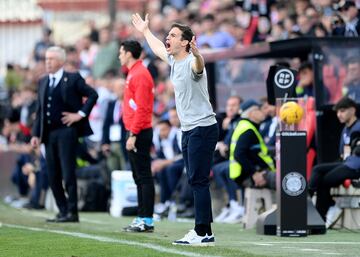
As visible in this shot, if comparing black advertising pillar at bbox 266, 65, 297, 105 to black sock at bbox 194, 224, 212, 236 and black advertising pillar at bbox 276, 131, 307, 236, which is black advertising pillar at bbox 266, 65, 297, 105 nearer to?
black advertising pillar at bbox 276, 131, 307, 236

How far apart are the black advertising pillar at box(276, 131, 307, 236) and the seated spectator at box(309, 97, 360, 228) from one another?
111 cm

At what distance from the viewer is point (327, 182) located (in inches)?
618

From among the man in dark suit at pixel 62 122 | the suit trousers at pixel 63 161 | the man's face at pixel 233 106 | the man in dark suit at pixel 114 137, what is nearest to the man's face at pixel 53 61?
the man in dark suit at pixel 62 122

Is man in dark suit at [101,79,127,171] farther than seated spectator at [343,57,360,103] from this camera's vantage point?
Yes

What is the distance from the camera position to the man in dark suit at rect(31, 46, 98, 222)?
16609mm

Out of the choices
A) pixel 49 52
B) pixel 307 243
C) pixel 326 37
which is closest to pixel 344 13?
pixel 326 37

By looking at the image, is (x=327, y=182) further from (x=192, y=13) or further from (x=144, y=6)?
(x=144, y=6)

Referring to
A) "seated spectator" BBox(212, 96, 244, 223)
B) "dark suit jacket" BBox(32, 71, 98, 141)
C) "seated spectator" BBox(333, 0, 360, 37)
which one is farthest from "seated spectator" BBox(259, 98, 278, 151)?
"dark suit jacket" BBox(32, 71, 98, 141)

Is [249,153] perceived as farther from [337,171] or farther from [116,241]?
[116,241]

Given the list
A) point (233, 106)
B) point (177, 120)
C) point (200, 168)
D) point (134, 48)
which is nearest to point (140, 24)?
point (134, 48)

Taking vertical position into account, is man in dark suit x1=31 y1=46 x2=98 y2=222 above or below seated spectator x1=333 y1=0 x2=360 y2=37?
below

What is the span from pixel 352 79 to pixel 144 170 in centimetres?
416

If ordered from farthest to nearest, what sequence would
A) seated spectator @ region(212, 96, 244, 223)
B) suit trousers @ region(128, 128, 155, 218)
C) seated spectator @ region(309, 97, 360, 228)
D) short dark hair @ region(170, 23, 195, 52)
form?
seated spectator @ region(212, 96, 244, 223) < seated spectator @ region(309, 97, 360, 228) < suit trousers @ region(128, 128, 155, 218) < short dark hair @ region(170, 23, 195, 52)

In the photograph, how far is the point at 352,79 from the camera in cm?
1789
